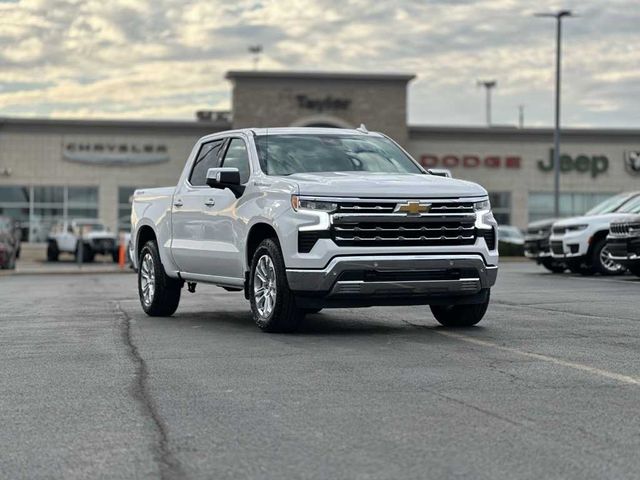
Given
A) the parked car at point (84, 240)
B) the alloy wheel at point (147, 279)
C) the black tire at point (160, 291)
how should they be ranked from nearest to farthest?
1. the black tire at point (160, 291)
2. the alloy wheel at point (147, 279)
3. the parked car at point (84, 240)

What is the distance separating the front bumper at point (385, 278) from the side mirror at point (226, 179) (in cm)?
145

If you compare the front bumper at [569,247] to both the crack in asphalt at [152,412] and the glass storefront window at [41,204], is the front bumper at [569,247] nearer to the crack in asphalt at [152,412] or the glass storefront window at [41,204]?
the crack in asphalt at [152,412]

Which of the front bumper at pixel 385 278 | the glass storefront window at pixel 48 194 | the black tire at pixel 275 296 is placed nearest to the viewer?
A: the front bumper at pixel 385 278

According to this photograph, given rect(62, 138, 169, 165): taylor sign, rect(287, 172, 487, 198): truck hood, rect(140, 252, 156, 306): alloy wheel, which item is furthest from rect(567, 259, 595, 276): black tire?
rect(62, 138, 169, 165): taylor sign

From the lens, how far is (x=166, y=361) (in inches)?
368

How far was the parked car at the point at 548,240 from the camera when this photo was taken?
2412 cm

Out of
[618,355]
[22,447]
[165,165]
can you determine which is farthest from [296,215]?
[165,165]

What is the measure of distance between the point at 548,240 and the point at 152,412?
63.0 ft

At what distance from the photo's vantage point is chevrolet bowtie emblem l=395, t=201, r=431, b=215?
1080 cm

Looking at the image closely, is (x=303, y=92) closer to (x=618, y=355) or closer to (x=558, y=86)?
(x=558, y=86)

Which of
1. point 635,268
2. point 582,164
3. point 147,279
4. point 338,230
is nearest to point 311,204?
point 338,230

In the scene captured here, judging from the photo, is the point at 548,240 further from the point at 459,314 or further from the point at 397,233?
the point at 397,233

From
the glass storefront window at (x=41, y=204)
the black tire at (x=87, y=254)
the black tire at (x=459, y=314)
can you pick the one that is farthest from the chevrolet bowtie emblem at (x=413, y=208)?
the glass storefront window at (x=41, y=204)

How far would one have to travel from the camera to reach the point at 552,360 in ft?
29.5
